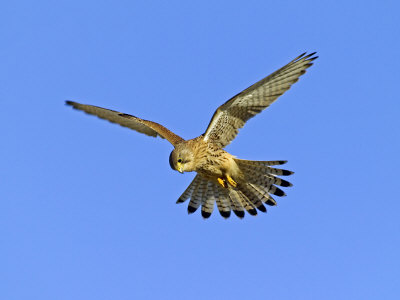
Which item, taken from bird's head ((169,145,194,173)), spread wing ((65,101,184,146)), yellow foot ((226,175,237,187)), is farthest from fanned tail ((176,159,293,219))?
spread wing ((65,101,184,146))

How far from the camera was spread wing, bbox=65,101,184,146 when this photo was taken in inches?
401

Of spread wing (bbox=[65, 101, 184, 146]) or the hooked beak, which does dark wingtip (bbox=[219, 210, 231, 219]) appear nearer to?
spread wing (bbox=[65, 101, 184, 146])

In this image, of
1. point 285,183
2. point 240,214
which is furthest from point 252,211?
point 285,183

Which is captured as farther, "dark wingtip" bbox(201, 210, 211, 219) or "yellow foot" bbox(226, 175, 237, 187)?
"dark wingtip" bbox(201, 210, 211, 219)

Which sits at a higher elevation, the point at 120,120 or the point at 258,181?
the point at 120,120

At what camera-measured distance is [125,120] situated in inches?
413

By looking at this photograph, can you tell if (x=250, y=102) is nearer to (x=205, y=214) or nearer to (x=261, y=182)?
(x=261, y=182)

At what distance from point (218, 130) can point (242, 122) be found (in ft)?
1.29

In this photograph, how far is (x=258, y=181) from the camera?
9.80 m

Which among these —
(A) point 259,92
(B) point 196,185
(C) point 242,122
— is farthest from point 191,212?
(A) point 259,92

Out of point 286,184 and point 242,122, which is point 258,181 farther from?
point 242,122

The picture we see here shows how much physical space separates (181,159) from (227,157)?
93 centimetres

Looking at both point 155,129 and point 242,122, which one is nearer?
point 242,122

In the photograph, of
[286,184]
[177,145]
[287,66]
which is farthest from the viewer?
[286,184]
